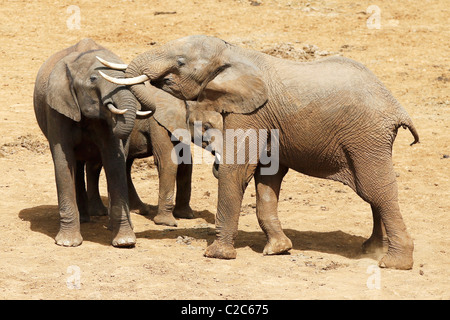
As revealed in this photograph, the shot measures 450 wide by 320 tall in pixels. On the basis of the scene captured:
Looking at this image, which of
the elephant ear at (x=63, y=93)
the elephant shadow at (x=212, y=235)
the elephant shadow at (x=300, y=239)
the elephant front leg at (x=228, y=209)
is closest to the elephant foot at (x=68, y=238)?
the elephant shadow at (x=212, y=235)

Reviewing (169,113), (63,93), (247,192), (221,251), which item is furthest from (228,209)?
(247,192)

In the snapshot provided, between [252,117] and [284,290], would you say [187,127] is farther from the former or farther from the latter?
[284,290]

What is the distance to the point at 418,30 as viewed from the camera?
1908 cm

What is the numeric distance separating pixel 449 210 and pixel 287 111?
3.40m

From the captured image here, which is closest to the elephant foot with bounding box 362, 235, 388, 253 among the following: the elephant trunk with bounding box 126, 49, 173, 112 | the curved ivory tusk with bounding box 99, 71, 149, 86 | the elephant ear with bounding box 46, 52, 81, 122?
the elephant trunk with bounding box 126, 49, 173, 112

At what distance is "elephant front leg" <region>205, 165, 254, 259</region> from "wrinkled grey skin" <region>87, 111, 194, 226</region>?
1607 millimetres

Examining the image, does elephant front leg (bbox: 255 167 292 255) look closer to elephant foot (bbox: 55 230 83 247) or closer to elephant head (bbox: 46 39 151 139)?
elephant head (bbox: 46 39 151 139)

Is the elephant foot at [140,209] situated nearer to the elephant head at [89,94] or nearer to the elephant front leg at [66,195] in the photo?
the elephant front leg at [66,195]

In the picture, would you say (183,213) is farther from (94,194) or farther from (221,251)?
(221,251)

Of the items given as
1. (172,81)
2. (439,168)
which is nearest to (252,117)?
(172,81)

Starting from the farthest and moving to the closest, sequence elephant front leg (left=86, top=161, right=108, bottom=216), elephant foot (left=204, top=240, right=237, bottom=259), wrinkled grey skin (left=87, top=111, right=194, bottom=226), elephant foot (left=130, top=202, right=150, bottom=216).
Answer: elephant foot (left=130, top=202, right=150, bottom=216)
elephant front leg (left=86, top=161, right=108, bottom=216)
wrinkled grey skin (left=87, top=111, right=194, bottom=226)
elephant foot (left=204, top=240, right=237, bottom=259)

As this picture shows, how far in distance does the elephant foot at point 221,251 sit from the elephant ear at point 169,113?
1854mm

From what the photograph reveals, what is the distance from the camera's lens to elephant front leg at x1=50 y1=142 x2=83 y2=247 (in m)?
8.36

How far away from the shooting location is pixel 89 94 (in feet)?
25.9
